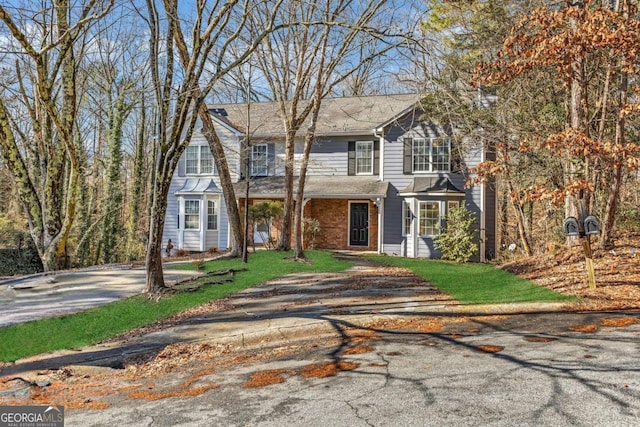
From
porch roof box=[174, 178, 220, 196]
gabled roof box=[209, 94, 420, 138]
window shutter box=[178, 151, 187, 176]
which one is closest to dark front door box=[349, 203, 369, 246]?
gabled roof box=[209, 94, 420, 138]

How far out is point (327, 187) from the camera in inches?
835

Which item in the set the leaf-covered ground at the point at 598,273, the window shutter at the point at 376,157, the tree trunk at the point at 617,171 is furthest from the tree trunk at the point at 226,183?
the tree trunk at the point at 617,171

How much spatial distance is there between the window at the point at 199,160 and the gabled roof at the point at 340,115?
6.09 ft

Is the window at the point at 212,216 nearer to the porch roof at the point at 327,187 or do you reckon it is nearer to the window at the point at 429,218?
the porch roof at the point at 327,187

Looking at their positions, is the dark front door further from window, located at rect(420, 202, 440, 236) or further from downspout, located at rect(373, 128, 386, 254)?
window, located at rect(420, 202, 440, 236)

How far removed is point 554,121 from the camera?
544 inches

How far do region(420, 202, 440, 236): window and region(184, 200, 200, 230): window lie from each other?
1063cm

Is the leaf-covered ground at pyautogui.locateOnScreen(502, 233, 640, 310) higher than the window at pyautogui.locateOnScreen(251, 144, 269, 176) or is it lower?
lower

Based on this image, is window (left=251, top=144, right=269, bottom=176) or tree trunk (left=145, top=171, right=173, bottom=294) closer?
tree trunk (left=145, top=171, right=173, bottom=294)

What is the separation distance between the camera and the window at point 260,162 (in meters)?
23.1

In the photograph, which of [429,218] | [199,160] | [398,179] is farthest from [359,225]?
[199,160]

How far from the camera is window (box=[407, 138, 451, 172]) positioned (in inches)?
794

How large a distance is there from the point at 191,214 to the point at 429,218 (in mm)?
11322

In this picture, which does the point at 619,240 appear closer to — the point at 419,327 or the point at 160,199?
the point at 419,327
